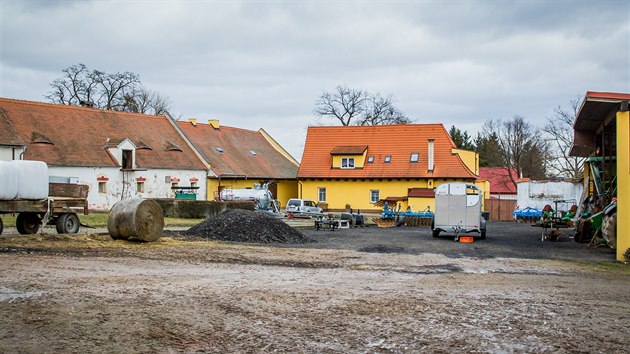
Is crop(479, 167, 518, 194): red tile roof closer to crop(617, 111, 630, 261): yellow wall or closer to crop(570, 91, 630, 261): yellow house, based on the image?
crop(570, 91, 630, 261): yellow house

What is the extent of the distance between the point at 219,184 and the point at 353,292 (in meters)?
41.5

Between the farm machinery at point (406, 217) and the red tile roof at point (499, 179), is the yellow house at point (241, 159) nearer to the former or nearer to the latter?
the farm machinery at point (406, 217)

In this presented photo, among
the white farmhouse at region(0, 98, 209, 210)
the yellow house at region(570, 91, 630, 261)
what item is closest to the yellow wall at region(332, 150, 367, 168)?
the white farmhouse at region(0, 98, 209, 210)

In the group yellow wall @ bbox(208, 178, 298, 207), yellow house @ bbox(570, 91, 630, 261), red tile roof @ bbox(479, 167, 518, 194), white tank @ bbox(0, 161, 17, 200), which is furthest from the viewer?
red tile roof @ bbox(479, 167, 518, 194)

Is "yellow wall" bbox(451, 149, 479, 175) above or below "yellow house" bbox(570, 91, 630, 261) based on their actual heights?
above

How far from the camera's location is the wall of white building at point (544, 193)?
4884cm

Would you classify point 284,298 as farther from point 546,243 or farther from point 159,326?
point 546,243

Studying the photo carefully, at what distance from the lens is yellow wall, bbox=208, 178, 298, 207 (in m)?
53.0

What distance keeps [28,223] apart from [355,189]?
34885 millimetres

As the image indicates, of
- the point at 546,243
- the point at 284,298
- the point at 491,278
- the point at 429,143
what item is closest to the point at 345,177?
the point at 429,143

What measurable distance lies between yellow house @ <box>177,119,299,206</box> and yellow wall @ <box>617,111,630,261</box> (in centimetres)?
3451

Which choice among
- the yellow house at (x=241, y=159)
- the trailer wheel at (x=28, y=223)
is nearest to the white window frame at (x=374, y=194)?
the yellow house at (x=241, y=159)

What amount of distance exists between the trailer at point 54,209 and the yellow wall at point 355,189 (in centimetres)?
3293

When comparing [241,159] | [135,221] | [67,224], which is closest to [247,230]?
[135,221]
